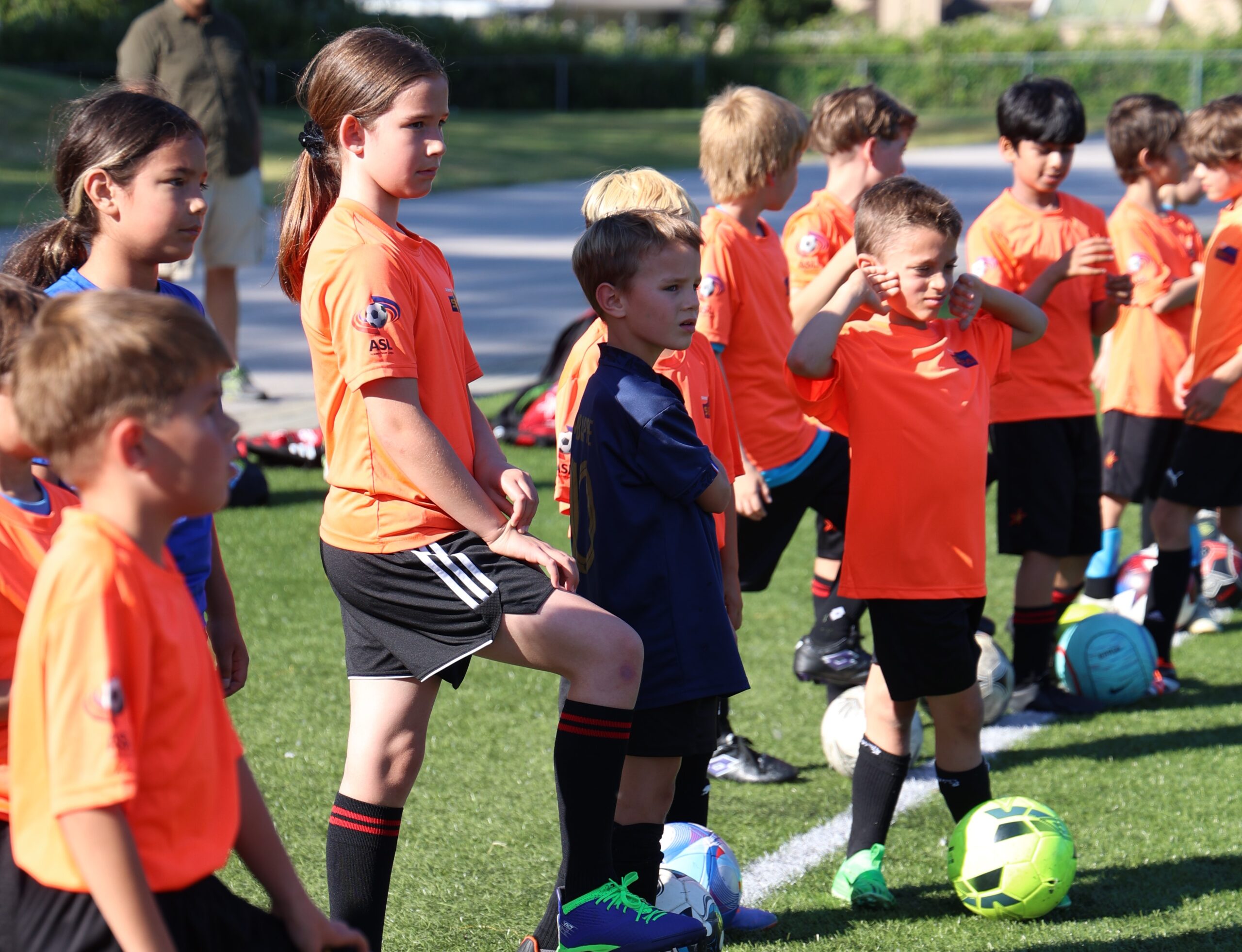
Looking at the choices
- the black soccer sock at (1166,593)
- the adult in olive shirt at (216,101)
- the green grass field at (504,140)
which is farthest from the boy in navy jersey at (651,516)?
the green grass field at (504,140)

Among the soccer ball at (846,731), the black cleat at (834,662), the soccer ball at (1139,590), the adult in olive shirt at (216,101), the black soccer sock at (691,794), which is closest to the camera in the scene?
the black soccer sock at (691,794)

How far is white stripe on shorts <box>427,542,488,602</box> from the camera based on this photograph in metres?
2.73

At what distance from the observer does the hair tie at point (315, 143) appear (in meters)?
3.01

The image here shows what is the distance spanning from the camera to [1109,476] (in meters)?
5.80

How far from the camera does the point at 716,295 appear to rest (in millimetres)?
4254

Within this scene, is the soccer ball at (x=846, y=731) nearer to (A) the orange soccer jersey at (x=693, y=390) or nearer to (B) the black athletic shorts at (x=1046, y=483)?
(B) the black athletic shorts at (x=1046, y=483)

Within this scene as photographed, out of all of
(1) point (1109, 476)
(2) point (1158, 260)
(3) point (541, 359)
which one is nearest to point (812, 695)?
(1) point (1109, 476)

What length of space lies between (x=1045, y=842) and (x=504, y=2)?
62557 millimetres

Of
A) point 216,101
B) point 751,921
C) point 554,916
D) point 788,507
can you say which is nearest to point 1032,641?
point 788,507

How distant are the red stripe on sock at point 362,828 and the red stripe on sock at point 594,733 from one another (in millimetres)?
461

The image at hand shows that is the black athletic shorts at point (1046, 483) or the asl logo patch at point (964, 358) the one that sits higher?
the asl logo patch at point (964, 358)

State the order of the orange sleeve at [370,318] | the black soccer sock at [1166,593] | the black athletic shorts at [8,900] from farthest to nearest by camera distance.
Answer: the black soccer sock at [1166,593] → the orange sleeve at [370,318] → the black athletic shorts at [8,900]

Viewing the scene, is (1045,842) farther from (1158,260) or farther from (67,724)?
(1158,260)

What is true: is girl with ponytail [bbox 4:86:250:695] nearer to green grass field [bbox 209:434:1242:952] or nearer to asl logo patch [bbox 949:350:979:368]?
green grass field [bbox 209:434:1242:952]
